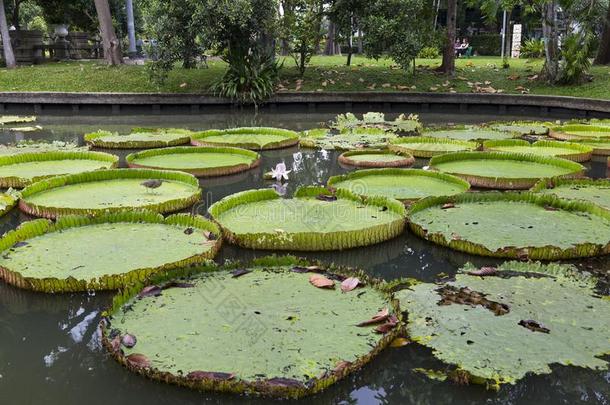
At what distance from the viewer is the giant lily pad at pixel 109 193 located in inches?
199

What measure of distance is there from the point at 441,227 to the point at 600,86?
10.9 meters

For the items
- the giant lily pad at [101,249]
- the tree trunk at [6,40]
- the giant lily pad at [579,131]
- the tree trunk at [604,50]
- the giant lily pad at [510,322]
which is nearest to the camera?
the giant lily pad at [510,322]

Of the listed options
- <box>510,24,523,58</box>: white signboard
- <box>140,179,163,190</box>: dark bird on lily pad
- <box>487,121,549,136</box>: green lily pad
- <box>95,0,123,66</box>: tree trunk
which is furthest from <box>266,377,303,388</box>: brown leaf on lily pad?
<box>510,24,523,58</box>: white signboard

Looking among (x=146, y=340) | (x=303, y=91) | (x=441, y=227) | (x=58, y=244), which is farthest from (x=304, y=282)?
(x=303, y=91)

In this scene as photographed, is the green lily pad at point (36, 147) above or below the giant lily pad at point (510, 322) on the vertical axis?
above

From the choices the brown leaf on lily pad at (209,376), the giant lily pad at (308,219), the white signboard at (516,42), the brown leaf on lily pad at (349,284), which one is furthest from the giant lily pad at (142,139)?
the white signboard at (516,42)

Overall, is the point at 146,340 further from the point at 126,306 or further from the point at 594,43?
the point at 594,43

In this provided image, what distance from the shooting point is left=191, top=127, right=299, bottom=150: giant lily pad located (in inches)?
331

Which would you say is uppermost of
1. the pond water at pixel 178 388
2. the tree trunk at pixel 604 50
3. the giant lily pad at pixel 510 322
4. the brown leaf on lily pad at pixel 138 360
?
the tree trunk at pixel 604 50

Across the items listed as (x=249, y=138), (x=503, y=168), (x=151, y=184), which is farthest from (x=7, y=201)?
(x=503, y=168)

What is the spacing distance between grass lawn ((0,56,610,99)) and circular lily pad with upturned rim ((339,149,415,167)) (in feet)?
23.9

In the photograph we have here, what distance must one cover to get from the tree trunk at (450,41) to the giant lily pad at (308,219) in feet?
36.9

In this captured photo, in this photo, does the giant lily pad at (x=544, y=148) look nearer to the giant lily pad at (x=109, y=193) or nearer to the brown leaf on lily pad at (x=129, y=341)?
the giant lily pad at (x=109, y=193)

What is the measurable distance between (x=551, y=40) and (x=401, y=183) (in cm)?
1003
